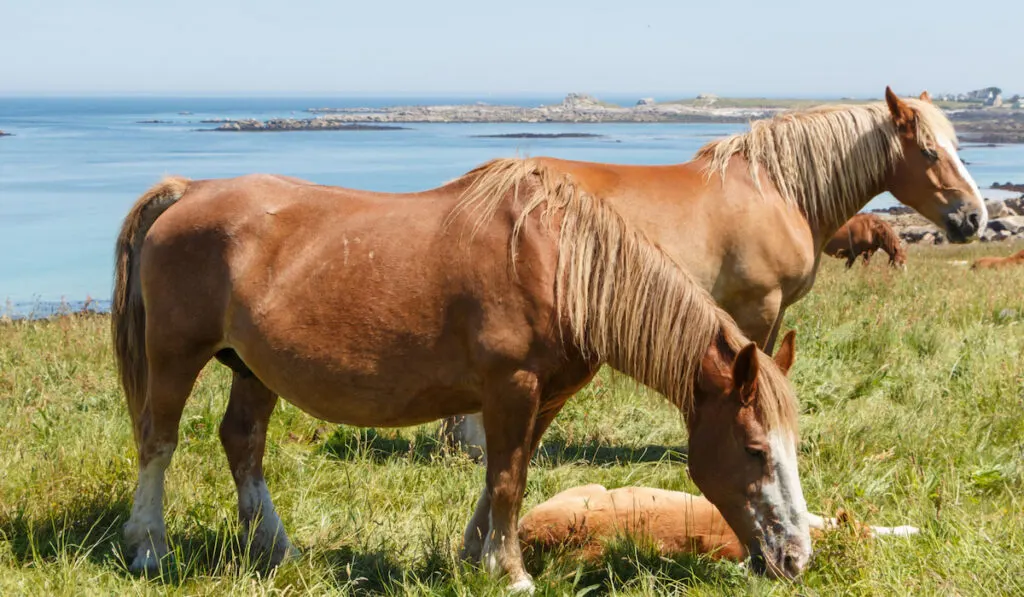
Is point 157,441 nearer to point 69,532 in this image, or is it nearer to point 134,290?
point 69,532

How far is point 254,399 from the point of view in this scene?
421 cm

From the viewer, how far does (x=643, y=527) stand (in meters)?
3.91

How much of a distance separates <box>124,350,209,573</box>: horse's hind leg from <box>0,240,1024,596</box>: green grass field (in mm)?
147

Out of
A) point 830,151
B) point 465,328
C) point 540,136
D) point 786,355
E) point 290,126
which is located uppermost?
point 830,151

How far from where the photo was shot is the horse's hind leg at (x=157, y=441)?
12.7 ft

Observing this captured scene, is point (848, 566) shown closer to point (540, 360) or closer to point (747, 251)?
point (540, 360)

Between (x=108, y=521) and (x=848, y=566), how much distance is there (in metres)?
3.30

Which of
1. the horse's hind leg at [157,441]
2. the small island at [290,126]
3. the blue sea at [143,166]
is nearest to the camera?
the horse's hind leg at [157,441]

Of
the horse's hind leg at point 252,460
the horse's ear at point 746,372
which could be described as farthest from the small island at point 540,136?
the horse's ear at point 746,372

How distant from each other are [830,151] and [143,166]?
117ft

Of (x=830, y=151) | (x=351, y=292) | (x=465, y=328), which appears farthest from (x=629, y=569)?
(x=830, y=151)

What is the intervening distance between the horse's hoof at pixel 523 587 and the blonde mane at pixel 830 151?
10.3 feet

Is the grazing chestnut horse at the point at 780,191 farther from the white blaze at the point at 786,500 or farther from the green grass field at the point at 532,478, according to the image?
the white blaze at the point at 786,500

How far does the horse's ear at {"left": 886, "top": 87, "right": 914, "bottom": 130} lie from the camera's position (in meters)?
5.65
